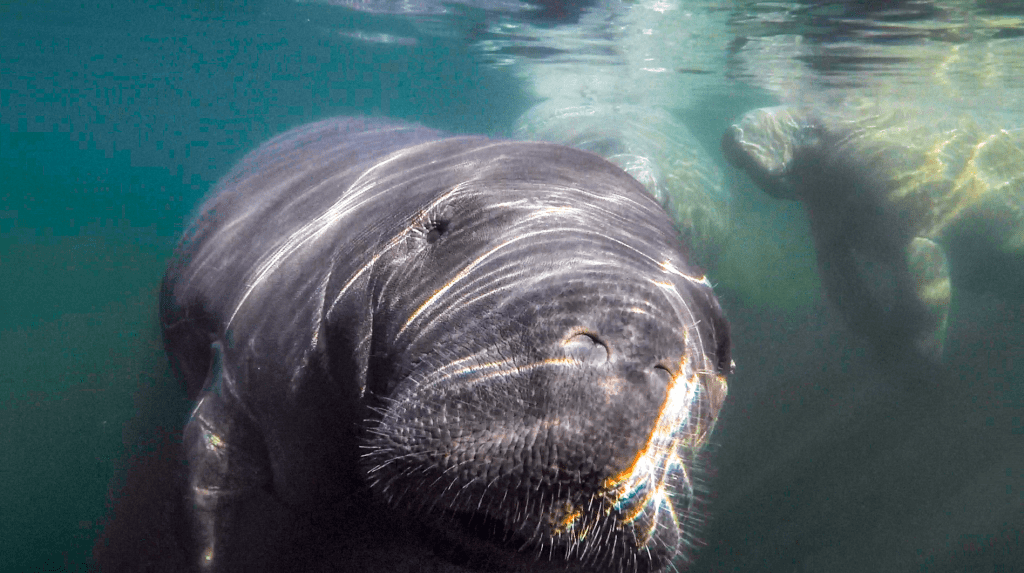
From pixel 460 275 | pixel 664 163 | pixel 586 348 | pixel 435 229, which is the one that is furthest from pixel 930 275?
pixel 586 348

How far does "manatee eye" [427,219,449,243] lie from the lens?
7.77ft

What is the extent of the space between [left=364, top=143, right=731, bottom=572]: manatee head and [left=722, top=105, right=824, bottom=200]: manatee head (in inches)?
440

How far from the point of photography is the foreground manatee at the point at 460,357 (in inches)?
59.1

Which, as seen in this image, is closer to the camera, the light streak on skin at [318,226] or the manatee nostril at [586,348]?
the manatee nostril at [586,348]

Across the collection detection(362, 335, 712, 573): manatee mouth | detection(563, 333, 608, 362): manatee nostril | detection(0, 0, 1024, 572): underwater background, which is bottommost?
detection(0, 0, 1024, 572): underwater background

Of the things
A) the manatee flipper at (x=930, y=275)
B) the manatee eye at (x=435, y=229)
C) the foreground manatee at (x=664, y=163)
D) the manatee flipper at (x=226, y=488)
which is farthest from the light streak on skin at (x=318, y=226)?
the manatee flipper at (x=930, y=275)

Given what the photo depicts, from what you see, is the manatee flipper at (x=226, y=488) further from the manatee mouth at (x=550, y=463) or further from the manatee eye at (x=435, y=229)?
the manatee mouth at (x=550, y=463)

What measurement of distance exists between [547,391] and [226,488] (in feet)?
7.23

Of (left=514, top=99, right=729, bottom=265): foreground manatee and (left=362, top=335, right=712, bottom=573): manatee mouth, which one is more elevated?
(left=362, top=335, right=712, bottom=573): manatee mouth

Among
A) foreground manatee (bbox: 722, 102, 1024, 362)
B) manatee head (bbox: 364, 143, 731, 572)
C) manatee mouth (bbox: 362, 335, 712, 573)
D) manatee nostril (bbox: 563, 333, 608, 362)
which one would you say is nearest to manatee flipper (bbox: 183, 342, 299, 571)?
manatee head (bbox: 364, 143, 731, 572)

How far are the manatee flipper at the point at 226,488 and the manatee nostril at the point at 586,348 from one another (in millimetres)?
2006

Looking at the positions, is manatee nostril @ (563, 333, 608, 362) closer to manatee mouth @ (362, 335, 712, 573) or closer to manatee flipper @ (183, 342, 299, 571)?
manatee mouth @ (362, 335, 712, 573)

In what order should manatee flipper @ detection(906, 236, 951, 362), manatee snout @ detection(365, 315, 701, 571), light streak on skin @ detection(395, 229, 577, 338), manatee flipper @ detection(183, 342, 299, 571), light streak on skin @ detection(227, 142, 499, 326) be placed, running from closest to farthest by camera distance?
manatee snout @ detection(365, 315, 701, 571) → light streak on skin @ detection(395, 229, 577, 338) → manatee flipper @ detection(183, 342, 299, 571) → light streak on skin @ detection(227, 142, 499, 326) → manatee flipper @ detection(906, 236, 951, 362)

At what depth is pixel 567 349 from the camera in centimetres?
156
